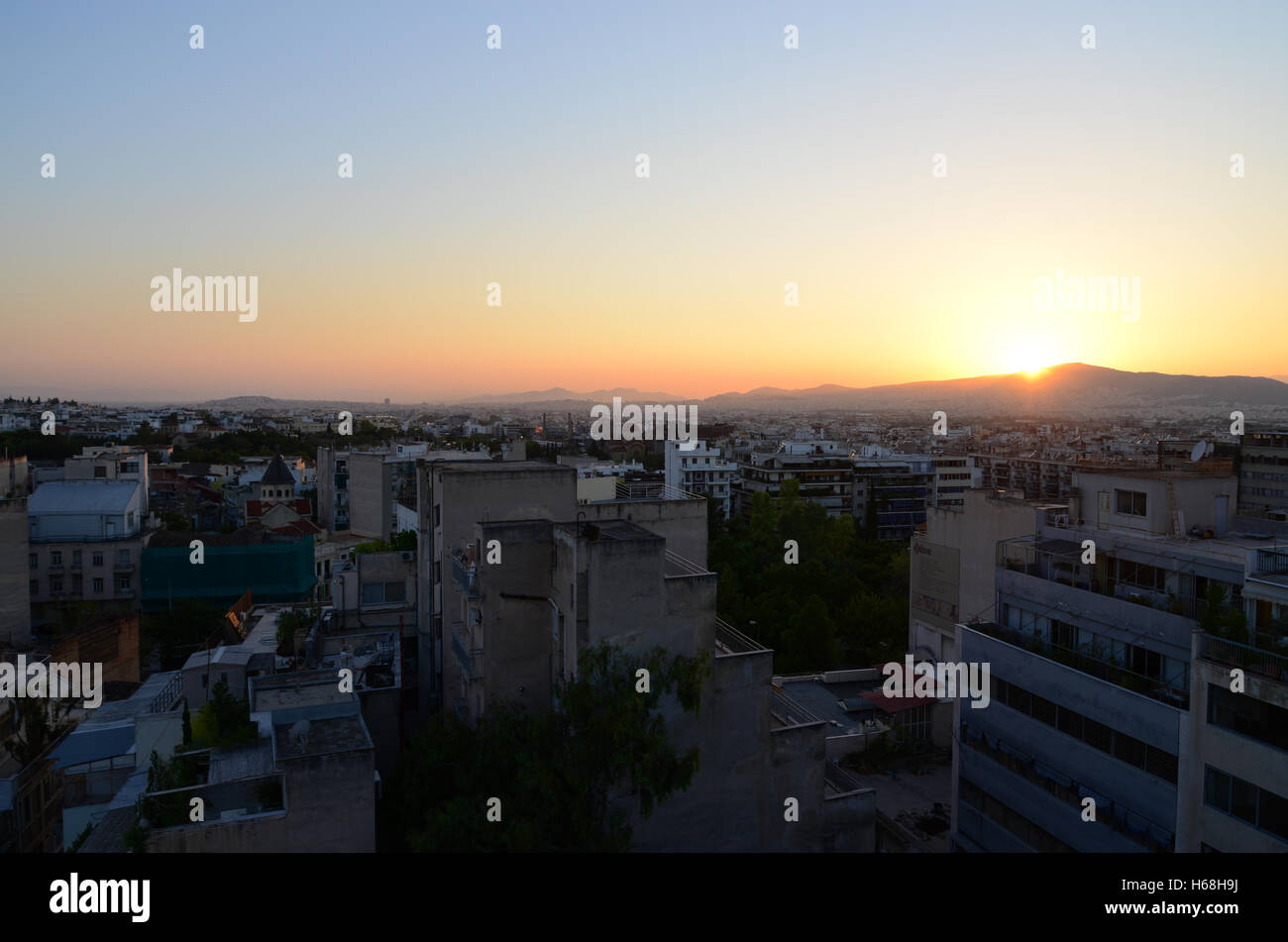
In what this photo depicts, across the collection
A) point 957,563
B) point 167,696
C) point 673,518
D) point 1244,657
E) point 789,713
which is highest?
point 673,518

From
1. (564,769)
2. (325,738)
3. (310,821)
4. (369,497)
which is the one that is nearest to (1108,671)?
(564,769)

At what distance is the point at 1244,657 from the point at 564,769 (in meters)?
9.37

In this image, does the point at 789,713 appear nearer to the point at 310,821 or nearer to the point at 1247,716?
the point at 1247,716

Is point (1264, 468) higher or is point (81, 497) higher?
point (1264, 468)

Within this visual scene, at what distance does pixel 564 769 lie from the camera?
395 inches

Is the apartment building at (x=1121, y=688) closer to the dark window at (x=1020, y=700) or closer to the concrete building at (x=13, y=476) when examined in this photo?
the dark window at (x=1020, y=700)

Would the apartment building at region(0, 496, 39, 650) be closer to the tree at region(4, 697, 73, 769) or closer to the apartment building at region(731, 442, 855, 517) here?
the tree at region(4, 697, 73, 769)

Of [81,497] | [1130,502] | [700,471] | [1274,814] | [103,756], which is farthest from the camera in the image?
[700,471]

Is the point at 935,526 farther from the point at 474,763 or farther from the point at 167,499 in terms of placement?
the point at 167,499

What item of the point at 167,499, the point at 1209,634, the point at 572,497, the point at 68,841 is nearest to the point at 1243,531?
the point at 1209,634

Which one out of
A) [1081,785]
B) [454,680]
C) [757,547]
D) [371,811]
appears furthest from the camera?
[757,547]

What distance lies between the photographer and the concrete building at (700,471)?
196 ft
